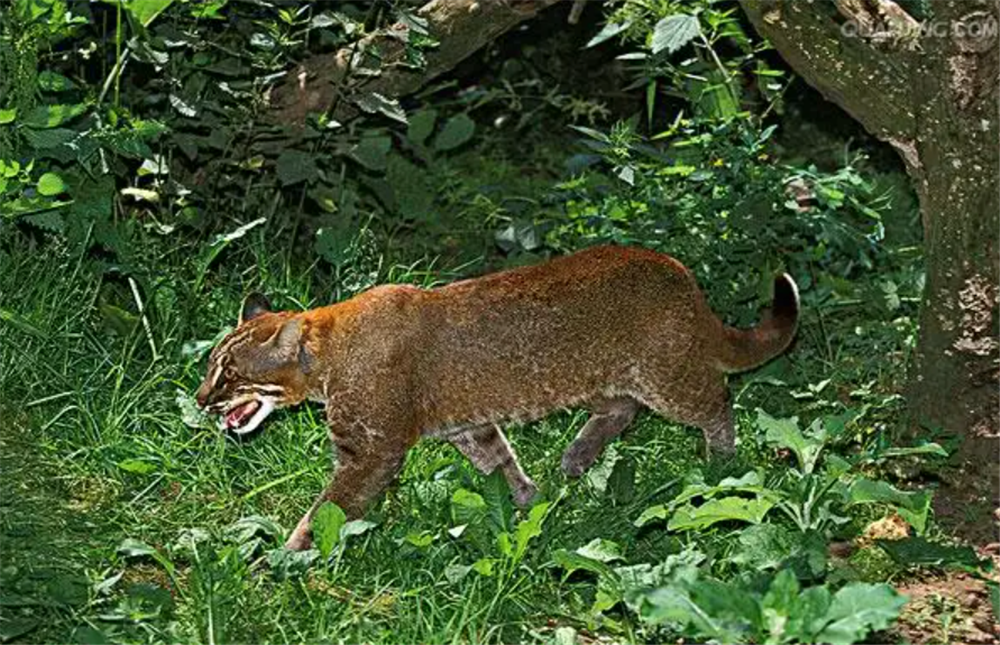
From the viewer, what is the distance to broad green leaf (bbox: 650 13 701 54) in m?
7.50

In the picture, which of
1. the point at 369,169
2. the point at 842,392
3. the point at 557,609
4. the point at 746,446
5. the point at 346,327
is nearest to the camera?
the point at 557,609

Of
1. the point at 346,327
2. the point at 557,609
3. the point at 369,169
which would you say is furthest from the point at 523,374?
the point at 369,169

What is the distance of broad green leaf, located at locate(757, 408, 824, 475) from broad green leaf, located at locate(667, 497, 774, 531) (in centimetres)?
34

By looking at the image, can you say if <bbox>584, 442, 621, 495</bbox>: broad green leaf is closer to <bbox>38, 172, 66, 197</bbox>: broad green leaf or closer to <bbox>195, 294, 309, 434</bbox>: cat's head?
<bbox>195, 294, 309, 434</bbox>: cat's head

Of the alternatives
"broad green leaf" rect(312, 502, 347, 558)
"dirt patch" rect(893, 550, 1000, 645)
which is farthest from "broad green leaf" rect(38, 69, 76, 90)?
"dirt patch" rect(893, 550, 1000, 645)

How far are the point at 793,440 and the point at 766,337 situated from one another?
82cm

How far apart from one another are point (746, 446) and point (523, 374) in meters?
1.06

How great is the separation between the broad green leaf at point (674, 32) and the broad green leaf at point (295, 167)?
4.89ft

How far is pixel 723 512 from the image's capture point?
598 cm

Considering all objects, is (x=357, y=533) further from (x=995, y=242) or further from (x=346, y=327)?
(x=995, y=242)

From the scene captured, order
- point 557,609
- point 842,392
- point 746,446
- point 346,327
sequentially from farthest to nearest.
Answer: point 842,392 → point 746,446 → point 346,327 → point 557,609

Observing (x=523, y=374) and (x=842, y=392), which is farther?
(x=842, y=392)

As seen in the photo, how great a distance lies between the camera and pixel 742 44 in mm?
8000

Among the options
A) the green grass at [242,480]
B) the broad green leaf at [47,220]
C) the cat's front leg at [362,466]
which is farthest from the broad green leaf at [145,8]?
the cat's front leg at [362,466]
